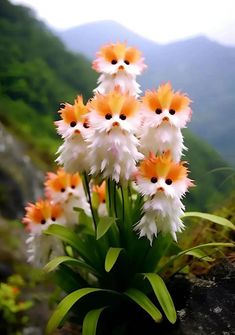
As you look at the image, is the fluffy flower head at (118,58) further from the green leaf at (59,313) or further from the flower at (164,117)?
the green leaf at (59,313)

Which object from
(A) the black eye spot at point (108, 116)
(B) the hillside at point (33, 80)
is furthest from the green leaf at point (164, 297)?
(B) the hillside at point (33, 80)

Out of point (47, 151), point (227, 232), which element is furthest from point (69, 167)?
point (47, 151)

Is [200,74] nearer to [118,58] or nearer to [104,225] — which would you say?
[118,58]

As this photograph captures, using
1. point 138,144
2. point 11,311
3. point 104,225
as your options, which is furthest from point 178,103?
point 11,311

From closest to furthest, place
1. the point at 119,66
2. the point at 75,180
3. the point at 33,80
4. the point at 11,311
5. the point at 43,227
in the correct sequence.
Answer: the point at 119,66 < the point at 43,227 < the point at 75,180 < the point at 11,311 < the point at 33,80

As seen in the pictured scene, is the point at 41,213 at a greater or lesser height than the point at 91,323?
greater

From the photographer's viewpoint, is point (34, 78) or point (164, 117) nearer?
point (164, 117)

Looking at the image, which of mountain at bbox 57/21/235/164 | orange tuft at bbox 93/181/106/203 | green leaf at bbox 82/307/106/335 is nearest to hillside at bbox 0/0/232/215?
mountain at bbox 57/21/235/164
